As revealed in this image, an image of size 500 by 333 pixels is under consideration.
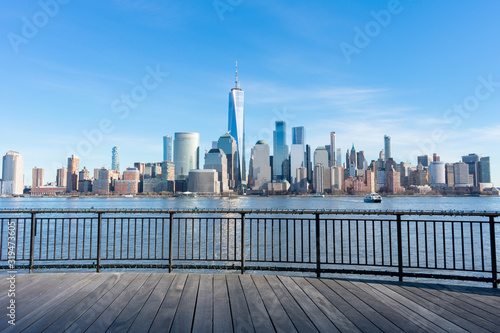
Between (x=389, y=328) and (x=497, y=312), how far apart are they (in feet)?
6.02

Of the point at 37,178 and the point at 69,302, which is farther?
the point at 37,178

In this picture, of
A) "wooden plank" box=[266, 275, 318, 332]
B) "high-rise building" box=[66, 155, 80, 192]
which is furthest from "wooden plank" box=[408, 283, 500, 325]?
"high-rise building" box=[66, 155, 80, 192]

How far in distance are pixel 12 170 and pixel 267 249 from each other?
521 ft

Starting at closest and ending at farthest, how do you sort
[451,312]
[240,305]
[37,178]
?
[451,312], [240,305], [37,178]

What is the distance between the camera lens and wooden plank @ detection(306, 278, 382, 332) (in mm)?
3992

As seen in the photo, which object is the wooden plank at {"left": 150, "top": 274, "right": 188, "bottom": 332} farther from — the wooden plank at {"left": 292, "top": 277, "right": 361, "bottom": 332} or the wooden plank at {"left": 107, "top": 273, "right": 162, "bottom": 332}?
the wooden plank at {"left": 292, "top": 277, "right": 361, "bottom": 332}

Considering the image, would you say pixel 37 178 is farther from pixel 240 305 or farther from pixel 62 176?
pixel 240 305

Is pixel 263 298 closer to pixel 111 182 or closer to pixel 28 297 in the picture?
pixel 28 297

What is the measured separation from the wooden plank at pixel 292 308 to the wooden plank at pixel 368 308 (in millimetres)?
819

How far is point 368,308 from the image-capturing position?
4.65m

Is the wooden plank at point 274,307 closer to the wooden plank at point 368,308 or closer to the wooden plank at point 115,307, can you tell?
the wooden plank at point 368,308

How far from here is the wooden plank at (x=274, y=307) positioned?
397cm

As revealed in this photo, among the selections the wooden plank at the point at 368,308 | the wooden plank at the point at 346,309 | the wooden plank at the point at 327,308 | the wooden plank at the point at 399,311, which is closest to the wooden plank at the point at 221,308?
the wooden plank at the point at 327,308

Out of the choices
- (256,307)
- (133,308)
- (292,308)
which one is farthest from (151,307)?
(292,308)
